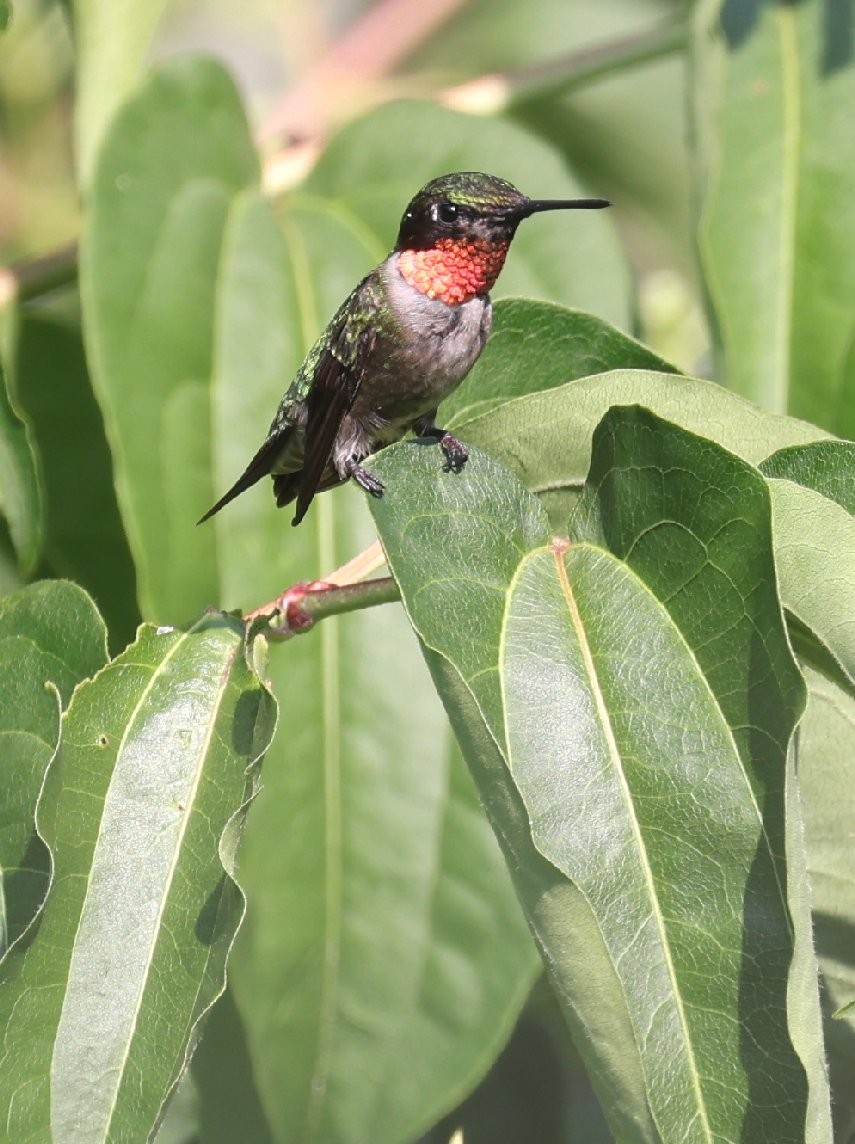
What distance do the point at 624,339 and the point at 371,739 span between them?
116cm

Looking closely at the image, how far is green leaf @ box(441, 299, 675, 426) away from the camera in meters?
1.73

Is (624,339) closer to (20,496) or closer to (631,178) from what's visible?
(20,496)

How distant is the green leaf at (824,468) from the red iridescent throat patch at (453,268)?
27.2 inches

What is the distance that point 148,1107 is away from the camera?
1373 mm

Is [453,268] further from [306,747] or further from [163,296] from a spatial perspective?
[306,747]

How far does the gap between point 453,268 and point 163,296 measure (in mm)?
779

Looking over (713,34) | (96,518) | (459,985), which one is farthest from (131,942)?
(713,34)

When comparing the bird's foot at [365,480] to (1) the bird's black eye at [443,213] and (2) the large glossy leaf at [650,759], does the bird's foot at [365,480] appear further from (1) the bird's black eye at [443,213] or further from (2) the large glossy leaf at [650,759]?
(1) the bird's black eye at [443,213]

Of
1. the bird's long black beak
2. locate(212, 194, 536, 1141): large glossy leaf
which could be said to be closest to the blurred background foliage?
locate(212, 194, 536, 1141): large glossy leaf

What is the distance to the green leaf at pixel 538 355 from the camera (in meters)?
1.73

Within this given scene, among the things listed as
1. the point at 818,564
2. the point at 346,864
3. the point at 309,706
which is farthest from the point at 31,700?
the point at 346,864

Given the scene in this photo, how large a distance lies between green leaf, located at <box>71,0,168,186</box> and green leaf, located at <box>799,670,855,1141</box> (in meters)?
1.72

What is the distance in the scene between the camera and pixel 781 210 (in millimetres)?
2770

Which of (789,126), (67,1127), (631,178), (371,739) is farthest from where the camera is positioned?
(631,178)
